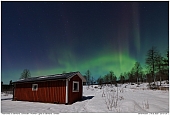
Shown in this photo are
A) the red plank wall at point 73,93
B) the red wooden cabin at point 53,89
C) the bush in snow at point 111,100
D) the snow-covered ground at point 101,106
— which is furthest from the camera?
the red plank wall at point 73,93

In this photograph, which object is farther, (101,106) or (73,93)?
(73,93)

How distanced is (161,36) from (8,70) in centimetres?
662

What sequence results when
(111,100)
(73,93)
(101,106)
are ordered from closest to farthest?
(101,106) < (111,100) < (73,93)

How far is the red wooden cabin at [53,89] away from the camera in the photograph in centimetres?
750

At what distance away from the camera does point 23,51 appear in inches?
292

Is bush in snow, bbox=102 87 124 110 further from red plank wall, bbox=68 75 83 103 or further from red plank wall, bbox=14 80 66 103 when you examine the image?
red plank wall, bbox=14 80 66 103

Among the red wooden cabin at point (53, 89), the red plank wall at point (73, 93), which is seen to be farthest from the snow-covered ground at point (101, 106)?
the red wooden cabin at point (53, 89)

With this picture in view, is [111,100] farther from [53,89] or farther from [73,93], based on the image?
[53,89]

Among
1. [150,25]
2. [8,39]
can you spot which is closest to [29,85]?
[8,39]

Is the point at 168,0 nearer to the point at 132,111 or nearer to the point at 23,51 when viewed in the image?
the point at 132,111

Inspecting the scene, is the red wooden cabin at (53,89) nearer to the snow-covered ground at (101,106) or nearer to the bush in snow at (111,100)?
the snow-covered ground at (101,106)

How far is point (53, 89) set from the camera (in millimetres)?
7812

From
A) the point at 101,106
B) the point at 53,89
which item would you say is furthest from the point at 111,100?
the point at 53,89

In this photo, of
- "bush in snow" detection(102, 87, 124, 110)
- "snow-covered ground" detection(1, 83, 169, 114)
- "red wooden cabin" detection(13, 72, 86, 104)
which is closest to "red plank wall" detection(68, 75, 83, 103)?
"red wooden cabin" detection(13, 72, 86, 104)
